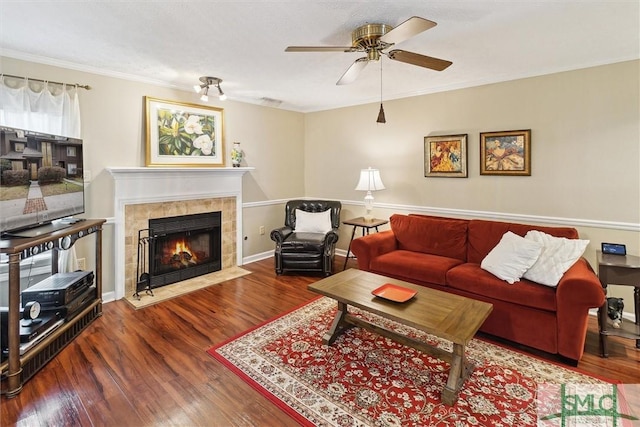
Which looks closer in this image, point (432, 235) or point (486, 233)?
point (486, 233)

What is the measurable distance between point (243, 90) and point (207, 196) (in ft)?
4.94

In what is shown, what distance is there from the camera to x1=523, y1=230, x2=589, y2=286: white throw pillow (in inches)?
104

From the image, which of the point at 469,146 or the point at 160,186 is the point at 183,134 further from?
the point at 469,146

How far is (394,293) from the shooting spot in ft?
8.21

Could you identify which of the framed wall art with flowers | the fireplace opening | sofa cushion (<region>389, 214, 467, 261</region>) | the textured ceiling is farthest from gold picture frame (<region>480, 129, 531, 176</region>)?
the fireplace opening

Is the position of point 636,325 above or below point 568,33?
below

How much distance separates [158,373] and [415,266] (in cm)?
247

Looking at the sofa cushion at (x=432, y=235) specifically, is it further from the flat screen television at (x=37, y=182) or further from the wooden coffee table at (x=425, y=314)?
the flat screen television at (x=37, y=182)

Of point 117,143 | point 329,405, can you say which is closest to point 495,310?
point 329,405

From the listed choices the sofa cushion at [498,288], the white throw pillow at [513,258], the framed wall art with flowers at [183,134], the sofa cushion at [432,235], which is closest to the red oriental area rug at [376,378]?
the sofa cushion at [498,288]

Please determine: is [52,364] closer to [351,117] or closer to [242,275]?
[242,275]

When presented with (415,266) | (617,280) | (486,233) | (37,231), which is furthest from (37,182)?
(617,280)

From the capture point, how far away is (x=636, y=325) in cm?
265

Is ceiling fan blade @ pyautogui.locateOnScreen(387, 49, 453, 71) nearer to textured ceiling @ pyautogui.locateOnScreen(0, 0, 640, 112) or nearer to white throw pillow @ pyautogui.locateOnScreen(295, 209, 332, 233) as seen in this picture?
textured ceiling @ pyautogui.locateOnScreen(0, 0, 640, 112)
